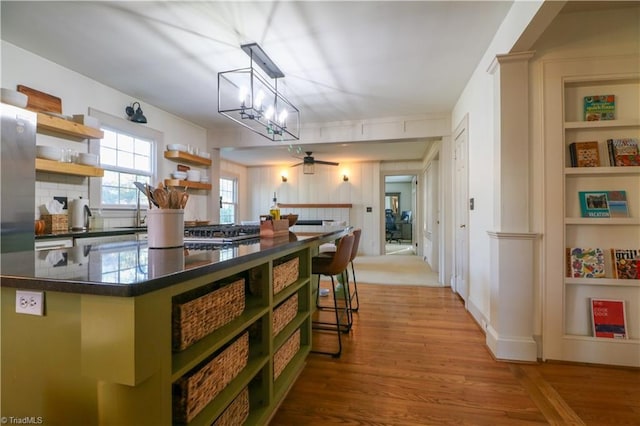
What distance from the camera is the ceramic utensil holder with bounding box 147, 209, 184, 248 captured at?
1250 mm

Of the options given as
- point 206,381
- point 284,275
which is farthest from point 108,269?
point 284,275

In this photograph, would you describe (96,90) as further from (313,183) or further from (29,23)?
(313,183)

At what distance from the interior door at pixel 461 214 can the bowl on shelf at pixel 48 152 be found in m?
4.10

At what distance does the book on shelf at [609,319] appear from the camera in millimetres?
2080

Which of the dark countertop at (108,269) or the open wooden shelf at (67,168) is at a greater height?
the open wooden shelf at (67,168)

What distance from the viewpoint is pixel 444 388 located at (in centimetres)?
182

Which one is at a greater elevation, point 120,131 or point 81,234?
point 120,131

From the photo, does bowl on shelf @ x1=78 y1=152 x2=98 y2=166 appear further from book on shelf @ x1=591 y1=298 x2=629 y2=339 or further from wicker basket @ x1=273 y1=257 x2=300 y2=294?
book on shelf @ x1=591 y1=298 x2=629 y2=339

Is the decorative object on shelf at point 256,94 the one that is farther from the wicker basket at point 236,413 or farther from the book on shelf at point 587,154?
the book on shelf at point 587,154

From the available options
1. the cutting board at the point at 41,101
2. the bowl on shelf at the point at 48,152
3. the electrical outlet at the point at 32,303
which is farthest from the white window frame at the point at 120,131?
the electrical outlet at the point at 32,303

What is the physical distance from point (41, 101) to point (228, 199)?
5.29m

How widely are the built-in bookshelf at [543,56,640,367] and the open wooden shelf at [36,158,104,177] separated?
4.05m

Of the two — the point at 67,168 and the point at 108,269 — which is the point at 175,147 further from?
the point at 108,269

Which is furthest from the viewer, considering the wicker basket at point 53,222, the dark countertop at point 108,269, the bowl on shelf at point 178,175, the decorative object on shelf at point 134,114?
the bowl on shelf at point 178,175
